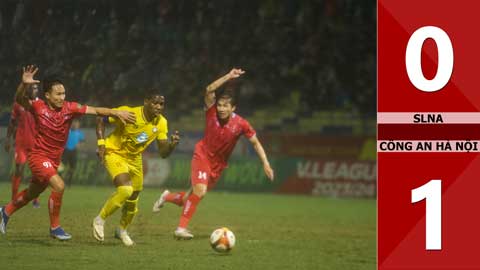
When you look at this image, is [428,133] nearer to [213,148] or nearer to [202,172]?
[202,172]

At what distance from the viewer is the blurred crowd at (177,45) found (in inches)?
259

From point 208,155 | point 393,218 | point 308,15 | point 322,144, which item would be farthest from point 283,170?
point 393,218

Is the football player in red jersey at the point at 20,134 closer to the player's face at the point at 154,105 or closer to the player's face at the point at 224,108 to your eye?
the player's face at the point at 154,105

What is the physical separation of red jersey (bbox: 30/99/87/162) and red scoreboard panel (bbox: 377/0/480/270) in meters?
4.14

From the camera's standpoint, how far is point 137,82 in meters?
7.73

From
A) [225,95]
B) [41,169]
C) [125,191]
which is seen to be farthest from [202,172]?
[41,169]

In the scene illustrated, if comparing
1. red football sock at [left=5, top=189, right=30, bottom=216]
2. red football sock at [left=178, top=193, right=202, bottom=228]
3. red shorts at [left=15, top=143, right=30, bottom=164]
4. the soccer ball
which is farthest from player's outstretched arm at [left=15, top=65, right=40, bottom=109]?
red football sock at [left=178, top=193, right=202, bottom=228]

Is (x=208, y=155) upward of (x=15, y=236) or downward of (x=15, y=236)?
upward

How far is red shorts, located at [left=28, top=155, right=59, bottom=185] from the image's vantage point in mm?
7391

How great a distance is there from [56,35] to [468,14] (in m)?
3.75

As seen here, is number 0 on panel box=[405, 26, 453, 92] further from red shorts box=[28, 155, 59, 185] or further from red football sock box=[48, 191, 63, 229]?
red shorts box=[28, 155, 59, 185]

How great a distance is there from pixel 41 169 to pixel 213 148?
4.03m

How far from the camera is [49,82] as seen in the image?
272 inches

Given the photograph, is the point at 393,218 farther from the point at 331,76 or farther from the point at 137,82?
the point at 331,76
